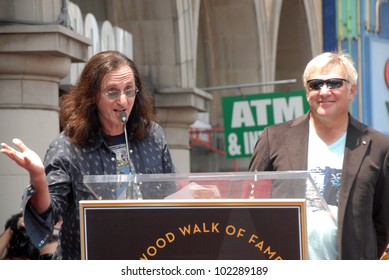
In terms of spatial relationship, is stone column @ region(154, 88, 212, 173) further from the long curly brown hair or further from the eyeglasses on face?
the eyeglasses on face

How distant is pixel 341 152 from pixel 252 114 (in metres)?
12.5

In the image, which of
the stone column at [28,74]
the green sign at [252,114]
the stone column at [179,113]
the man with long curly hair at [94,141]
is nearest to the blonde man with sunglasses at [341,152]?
the man with long curly hair at [94,141]

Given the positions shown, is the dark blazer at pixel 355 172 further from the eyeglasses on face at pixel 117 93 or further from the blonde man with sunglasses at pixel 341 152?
the eyeglasses on face at pixel 117 93

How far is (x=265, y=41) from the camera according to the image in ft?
64.1

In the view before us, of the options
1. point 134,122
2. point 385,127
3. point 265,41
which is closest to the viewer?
point 134,122

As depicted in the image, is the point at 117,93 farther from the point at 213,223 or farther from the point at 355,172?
the point at 355,172

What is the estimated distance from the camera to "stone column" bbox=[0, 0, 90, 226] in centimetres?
914

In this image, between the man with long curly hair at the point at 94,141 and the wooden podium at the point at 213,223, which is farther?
the man with long curly hair at the point at 94,141

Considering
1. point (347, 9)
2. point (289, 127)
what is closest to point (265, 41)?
point (347, 9)

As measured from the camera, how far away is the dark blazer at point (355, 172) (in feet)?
14.0

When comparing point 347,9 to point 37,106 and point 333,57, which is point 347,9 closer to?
point 37,106

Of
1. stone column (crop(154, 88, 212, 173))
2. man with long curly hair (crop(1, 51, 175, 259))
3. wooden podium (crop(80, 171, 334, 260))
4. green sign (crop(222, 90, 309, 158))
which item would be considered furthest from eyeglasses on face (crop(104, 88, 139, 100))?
green sign (crop(222, 90, 309, 158))

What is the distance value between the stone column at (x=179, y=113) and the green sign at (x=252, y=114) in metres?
2.46

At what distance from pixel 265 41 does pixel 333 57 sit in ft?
49.7
